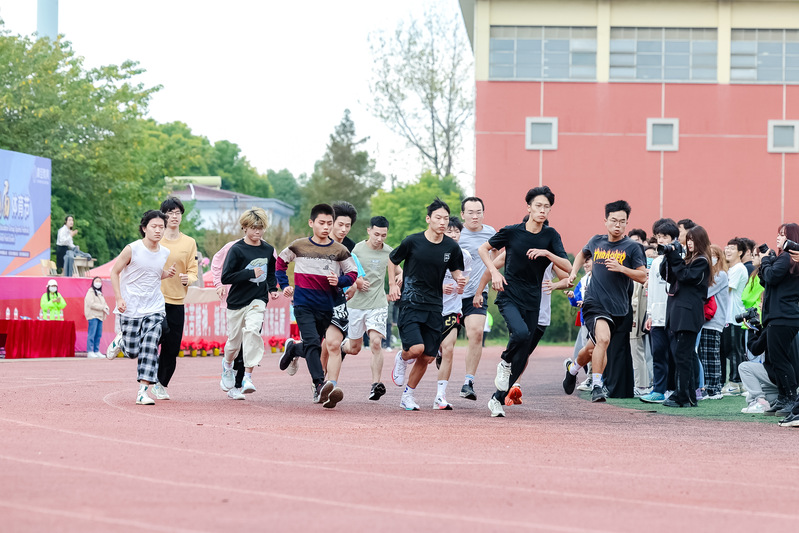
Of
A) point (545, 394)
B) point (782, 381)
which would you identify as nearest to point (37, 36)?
point (545, 394)

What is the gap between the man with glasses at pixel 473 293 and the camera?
12836 mm

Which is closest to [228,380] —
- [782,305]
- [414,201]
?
[782,305]

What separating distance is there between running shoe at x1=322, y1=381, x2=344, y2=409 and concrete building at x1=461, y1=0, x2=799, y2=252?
3605 cm

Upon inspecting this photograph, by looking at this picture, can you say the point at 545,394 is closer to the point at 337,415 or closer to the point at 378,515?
the point at 337,415

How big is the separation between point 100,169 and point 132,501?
45727mm

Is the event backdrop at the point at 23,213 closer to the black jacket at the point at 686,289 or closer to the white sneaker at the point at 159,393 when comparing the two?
the white sneaker at the point at 159,393

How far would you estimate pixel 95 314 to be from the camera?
26.7 meters

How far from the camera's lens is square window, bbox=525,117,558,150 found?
157 feet

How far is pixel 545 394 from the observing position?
15.0m

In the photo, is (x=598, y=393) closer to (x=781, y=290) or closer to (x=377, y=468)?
(x=781, y=290)

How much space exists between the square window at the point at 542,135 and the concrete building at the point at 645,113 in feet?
0.19

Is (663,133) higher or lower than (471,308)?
higher

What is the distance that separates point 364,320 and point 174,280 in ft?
7.61

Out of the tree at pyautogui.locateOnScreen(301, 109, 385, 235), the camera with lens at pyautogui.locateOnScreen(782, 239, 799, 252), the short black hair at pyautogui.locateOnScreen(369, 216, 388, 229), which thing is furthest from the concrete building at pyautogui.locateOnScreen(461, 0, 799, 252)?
the tree at pyautogui.locateOnScreen(301, 109, 385, 235)
